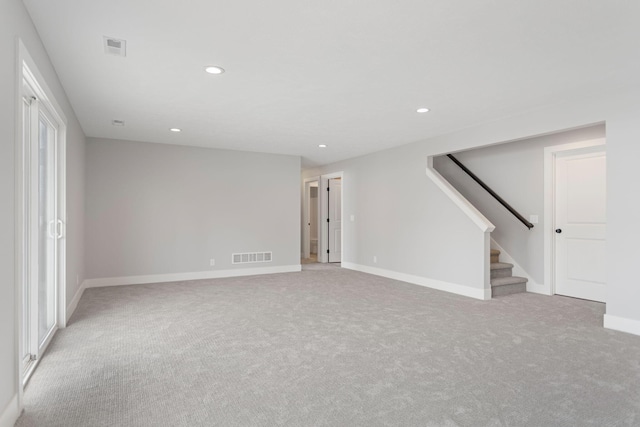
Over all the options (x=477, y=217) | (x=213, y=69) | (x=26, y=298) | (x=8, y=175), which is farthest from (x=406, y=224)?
(x=8, y=175)

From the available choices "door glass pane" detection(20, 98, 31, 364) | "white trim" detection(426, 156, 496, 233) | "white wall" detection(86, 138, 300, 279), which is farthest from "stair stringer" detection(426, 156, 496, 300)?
"door glass pane" detection(20, 98, 31, 364)

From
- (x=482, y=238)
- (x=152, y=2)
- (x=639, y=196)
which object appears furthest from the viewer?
(x=482, y=238)

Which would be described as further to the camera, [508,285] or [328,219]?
[328,219]

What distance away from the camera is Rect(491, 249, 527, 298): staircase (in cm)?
531

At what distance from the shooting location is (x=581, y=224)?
5.13 m

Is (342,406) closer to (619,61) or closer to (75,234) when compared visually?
(619,61)

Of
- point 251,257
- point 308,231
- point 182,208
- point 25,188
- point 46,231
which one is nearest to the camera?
point 25,188

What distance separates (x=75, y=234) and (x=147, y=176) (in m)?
1.82

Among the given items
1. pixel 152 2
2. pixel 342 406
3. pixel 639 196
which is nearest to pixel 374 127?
pixel 639 196

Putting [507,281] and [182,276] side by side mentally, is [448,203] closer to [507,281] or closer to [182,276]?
[507,281]

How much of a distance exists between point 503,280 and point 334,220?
14.7ft

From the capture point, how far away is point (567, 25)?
2467 millimetres

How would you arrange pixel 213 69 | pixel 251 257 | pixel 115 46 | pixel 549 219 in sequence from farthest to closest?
pixel 251 257 < pixel 549 219 < pixel 213 69 < pixel 115 46

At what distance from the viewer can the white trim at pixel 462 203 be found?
16.9ft
